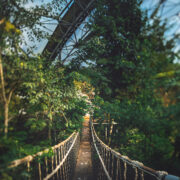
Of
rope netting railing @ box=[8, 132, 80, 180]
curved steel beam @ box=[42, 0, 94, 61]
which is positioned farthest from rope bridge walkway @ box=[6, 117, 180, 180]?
curved steel beam @ box=[42, 0, 94, 61]

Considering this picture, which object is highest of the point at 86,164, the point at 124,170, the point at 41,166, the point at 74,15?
the point at 74,15

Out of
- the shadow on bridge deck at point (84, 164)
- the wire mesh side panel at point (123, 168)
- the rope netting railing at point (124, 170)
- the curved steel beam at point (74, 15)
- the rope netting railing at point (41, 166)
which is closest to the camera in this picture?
the rope netting railing at point (41, 166)

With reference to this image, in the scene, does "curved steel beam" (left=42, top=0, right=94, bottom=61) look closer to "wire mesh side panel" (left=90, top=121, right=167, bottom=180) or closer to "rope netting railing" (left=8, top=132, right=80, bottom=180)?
"rope netting railing" (left=8, top=132, right=80, bottom=180)

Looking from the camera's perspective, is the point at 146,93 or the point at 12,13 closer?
the point at 146,93

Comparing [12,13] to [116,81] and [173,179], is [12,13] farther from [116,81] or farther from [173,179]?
[173,179]

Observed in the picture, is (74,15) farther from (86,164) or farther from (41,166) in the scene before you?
(86,164)

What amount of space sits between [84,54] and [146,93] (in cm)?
247

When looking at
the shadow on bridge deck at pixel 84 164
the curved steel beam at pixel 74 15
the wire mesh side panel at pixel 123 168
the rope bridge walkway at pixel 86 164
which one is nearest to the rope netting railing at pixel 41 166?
the rope bridge walkway at pixel 86 164

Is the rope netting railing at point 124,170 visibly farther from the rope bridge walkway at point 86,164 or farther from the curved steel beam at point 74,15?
the curved steel beam at point 74,15

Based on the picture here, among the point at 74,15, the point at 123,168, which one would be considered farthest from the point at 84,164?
the point at 74,15

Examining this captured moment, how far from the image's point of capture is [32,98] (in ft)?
8.07

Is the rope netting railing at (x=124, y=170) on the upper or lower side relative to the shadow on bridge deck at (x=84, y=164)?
upper

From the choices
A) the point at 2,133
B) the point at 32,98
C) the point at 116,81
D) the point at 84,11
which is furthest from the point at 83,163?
the point at 84,11

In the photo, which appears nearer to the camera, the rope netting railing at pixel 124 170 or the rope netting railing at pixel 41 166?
the rope netting railing at pixel 41 166
